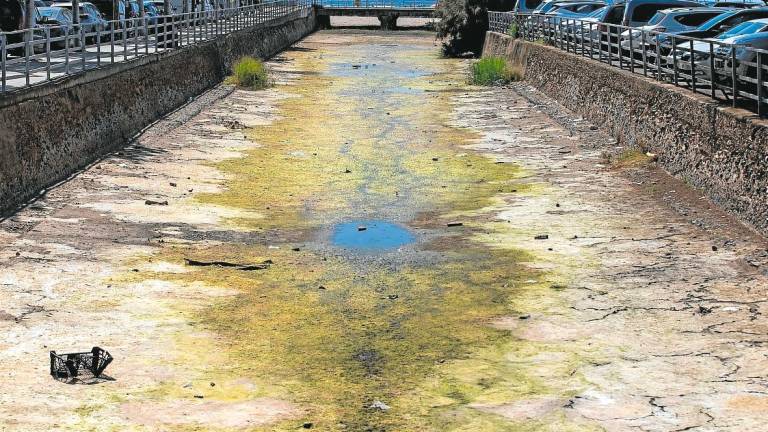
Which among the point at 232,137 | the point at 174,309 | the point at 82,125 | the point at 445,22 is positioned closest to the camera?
the point at 174,309

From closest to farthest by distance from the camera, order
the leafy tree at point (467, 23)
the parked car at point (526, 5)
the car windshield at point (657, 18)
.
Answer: the car windshield at point (657, 18) → the parked car at point (526, 5) → the leafy tree at point (467, 23)

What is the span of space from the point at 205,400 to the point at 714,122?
10.2 metres

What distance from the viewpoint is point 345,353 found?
11.7 metres

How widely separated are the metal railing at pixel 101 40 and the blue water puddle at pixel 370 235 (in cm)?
483

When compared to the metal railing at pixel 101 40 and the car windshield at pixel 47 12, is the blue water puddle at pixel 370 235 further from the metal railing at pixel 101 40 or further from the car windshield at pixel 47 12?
the car windshield at pixel 47 12

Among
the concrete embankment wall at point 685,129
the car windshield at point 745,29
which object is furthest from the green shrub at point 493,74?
the car windshield at point 745,29

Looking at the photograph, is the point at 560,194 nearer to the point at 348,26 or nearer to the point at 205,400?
the point at 205,400

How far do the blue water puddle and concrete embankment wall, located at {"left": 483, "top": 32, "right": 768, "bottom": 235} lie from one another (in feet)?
13.5

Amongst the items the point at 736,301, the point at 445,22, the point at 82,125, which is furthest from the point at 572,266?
the point at 445,22

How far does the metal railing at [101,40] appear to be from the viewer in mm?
19781

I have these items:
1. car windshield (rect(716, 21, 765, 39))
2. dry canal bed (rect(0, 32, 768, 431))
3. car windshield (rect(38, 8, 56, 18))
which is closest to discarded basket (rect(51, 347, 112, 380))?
dry canal bed (rect(0, 32, 768, 431))

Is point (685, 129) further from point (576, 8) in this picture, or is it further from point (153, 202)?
point (576, 8)

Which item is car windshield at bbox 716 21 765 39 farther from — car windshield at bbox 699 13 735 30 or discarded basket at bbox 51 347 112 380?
discarded basket at bbox 51 347 112 380

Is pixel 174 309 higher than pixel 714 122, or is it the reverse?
pixel 714 122
